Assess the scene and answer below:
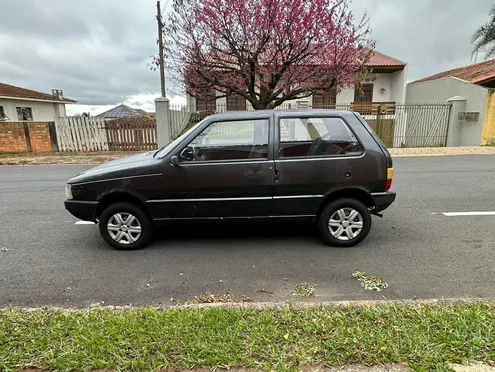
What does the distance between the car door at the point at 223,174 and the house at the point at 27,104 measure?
20160 mm

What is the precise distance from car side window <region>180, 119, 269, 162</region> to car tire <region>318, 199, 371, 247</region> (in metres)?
1.11

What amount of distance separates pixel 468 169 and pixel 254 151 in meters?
8.13

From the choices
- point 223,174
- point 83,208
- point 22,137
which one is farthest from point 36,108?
point 223,174

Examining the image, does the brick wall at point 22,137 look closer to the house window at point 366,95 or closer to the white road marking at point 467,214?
the white road marking at point 467,214

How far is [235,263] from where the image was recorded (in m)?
3.61

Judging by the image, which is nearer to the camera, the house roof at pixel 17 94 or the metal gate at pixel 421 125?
the metal gate at pixel 421 125

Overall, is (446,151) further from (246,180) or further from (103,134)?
(103,134)

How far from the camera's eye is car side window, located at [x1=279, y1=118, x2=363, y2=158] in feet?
12.5

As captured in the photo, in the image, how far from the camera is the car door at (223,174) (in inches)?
147

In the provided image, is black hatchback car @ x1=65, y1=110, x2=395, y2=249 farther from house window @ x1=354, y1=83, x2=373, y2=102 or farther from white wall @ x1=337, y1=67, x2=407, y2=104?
house window @ x1=354, y1=83, x2=373, y2=102

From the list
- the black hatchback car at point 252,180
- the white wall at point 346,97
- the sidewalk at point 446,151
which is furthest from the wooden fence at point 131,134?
the white wall at point 346,97

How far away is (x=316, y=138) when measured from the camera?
3.86 metres

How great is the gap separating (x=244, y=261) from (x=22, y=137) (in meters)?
14.8

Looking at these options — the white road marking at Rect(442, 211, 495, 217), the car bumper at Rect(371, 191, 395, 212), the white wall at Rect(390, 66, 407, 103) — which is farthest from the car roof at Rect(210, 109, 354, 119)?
the white wall at Rect(390, 66, 407, 103)
